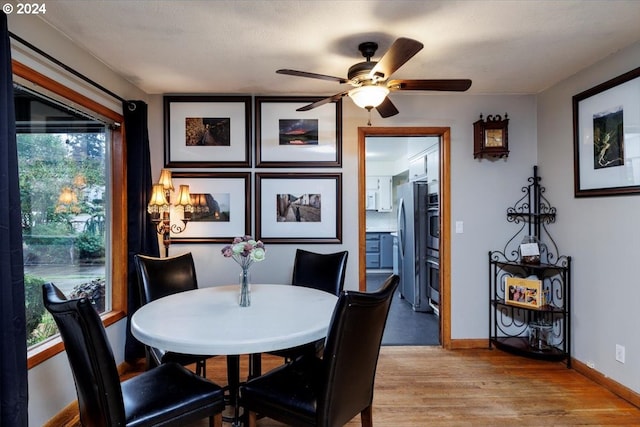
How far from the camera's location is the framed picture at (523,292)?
2.96 meters

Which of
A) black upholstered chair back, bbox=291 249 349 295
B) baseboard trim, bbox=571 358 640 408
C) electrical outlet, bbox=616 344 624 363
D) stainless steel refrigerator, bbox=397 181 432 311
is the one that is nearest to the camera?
baseboard trim, bbox=571 358 640 408

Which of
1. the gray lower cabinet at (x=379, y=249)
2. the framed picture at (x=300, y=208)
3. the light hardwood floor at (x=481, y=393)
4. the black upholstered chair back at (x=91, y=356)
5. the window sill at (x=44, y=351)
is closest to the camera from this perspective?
the black upholstered chair back at (x=91, y=356)

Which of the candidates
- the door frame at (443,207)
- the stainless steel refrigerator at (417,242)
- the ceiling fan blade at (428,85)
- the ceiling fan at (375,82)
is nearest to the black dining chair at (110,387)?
the ceiling fan at (375,82)

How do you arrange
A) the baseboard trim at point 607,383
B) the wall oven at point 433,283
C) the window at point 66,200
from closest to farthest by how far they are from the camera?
the window at point 66,200
the baseboard trim at point 607,383
the wall oven at point 433,283

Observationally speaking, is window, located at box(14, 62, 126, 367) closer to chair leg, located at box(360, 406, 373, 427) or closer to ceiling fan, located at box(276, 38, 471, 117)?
ceiling fan, located at box(276, 38, 471, 117)

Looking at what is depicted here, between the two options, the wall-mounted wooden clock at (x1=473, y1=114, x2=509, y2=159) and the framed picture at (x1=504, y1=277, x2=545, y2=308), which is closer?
the framed picture at (x1=504, y1=277, x2=545, y2=308)

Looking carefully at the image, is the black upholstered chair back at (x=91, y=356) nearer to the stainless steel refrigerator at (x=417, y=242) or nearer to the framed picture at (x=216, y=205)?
the framed picture at (x=216, y=205)

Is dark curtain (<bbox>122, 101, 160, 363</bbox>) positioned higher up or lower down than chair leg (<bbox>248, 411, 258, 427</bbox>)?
higher up

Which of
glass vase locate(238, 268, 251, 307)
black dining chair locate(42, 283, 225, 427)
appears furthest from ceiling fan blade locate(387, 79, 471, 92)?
black dining chair locate(42, 283, 225, 427)

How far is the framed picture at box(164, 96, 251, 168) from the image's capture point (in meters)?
3.24

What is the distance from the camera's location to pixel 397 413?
2.21 m

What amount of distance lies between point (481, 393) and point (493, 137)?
210cm

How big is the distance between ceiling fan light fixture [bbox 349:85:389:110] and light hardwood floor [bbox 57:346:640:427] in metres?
1.92

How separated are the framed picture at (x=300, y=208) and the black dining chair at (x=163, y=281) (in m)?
0.83
